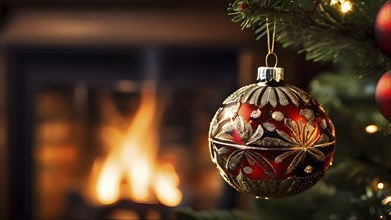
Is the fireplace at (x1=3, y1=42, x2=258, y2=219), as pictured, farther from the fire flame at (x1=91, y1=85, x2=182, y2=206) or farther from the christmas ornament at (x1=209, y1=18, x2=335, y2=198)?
the christmas ornament at (x1=209, y1=18, x2=335, y2=198)

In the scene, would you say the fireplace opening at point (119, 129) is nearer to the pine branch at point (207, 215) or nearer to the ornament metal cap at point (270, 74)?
the pine branch at point (207, 215)

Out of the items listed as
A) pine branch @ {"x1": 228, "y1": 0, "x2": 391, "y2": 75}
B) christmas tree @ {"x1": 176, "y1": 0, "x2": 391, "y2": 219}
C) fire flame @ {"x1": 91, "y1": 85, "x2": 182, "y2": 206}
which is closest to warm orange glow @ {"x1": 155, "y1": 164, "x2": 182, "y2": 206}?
fire flame @ {"x1": 91, "y1": 85, "x2": 182, "y2": 206}

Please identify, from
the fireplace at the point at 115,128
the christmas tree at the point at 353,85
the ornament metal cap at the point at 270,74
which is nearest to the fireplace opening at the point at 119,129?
the fireplace at the point at 115,128

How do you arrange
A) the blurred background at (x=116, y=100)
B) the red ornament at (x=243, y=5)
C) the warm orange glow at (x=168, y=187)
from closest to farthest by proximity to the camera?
the red ornament at (x=243, y=5) → the blurred background at (x=116, y=100) → the warm orange glow at (x=168, y=187)

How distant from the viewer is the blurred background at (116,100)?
145 centimetres

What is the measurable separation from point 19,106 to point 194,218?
1.06m

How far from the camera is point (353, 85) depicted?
34.5 inches

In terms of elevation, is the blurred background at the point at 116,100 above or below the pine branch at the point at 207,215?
above

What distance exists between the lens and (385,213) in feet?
1.65

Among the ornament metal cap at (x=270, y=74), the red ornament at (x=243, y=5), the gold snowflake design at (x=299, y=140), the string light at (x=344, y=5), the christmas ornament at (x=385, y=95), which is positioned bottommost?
the gold snowflake design at (x=299, y=140)

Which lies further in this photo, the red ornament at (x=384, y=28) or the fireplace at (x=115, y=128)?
the fireplace at (x=115, y=128)

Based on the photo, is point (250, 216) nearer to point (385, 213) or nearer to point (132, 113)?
point (385, 213)

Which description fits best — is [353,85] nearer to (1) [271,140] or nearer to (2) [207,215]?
(2) [207,215]

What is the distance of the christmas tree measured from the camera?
47 cm
